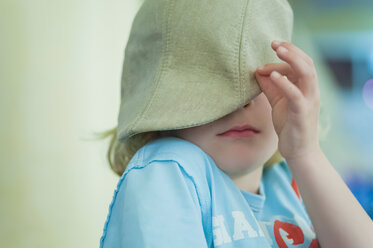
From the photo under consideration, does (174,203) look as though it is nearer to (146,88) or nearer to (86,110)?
(146,88)

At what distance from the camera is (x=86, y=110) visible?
1069mm

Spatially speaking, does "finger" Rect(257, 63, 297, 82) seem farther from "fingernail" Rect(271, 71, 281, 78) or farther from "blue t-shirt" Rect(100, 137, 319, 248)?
"blue t-shirt" Rect(100, 137, 319, 248)

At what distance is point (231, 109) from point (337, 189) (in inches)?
7.3

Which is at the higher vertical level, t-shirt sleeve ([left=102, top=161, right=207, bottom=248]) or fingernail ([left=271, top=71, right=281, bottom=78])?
fingernail ([left=271, top=71, right=281, bottom=78])

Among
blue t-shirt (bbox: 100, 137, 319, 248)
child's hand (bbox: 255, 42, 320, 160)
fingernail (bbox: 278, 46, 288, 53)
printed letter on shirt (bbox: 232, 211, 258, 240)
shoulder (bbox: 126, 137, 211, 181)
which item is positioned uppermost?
fingernail (bbox: 278, 46, 288, 53)

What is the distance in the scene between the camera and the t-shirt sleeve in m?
0.43

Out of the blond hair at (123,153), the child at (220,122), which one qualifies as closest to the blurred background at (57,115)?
the blond hair at (123,153)

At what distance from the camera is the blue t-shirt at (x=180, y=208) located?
0.44 metres

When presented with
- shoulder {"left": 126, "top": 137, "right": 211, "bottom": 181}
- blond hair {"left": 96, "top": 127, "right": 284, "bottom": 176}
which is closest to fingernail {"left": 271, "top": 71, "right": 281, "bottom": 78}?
shoulder {"left": 126, "top": 137, "right": 211, "bottom": 181}

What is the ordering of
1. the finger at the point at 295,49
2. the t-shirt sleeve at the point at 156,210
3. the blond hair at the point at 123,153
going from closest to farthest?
the t-shirt sleeve at the point at 156,210
the finger at the point at 295,49
the blond hair at the point at 123,153

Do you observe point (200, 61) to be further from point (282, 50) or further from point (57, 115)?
point (57, 115)

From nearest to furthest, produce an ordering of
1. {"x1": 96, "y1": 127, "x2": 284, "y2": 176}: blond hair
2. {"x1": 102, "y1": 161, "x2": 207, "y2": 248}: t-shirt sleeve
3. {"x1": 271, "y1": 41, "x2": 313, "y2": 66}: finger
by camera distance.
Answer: {"x1": 102, "y1": 161, "x2": 207, "y2": 248}: t-shirt sleeve < {"x1": 271, "y1": 41, "x2": 313, "y2": 66}: finger < {"x1": 96, "y1": 127, "x2": 284, "y2": 176}: blond hair

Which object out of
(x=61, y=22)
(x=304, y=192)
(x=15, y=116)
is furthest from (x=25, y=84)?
(x=304, y=192)

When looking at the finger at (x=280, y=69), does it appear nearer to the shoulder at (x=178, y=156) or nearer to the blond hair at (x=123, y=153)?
the shoulder at (x=178, y=156)
